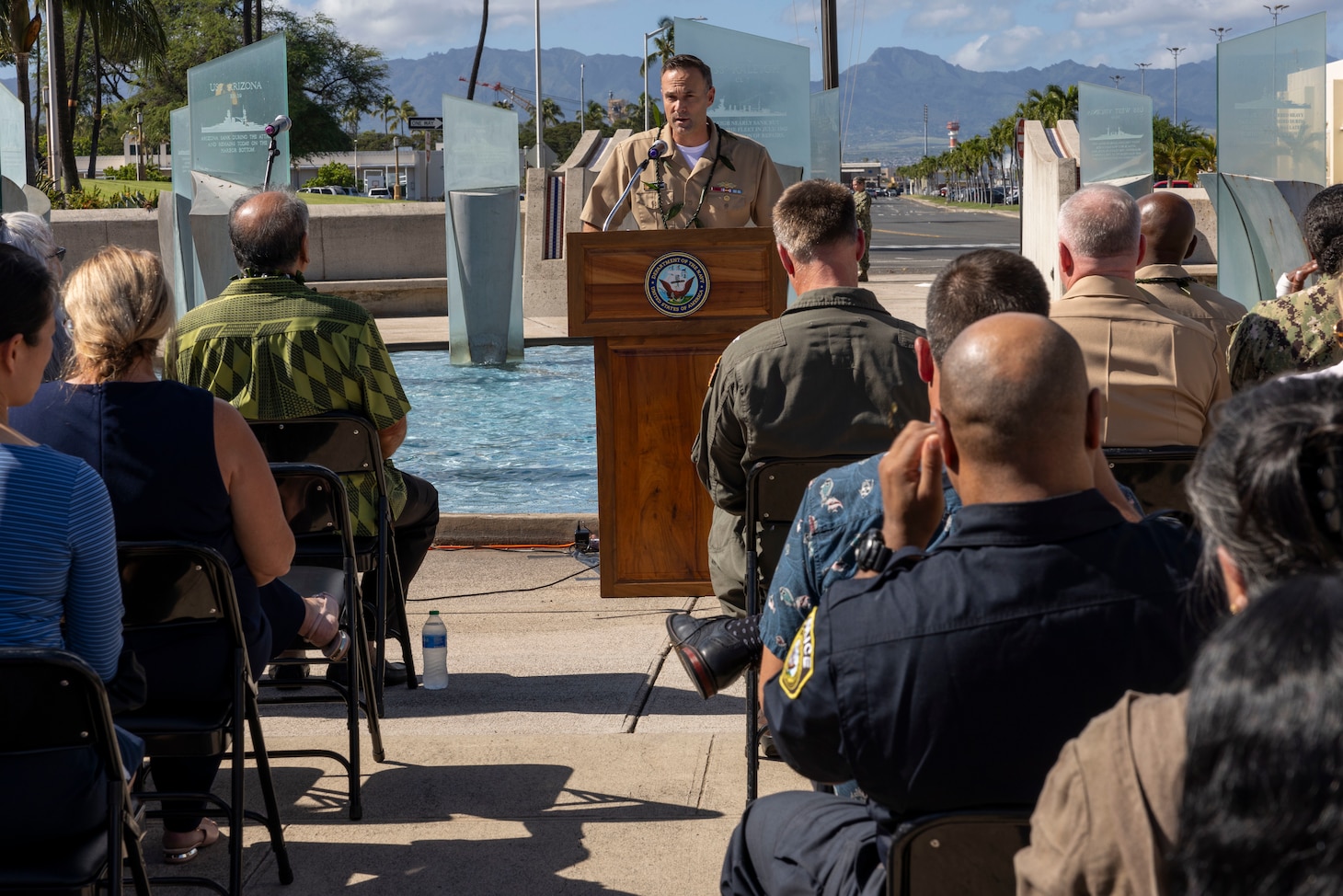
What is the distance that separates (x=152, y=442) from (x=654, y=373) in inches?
87.6

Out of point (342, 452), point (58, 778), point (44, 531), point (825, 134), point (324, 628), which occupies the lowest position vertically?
point (324, 628)

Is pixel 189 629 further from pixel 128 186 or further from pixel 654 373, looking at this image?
pixel 128 186

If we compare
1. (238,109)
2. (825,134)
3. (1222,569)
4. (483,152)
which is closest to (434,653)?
(1222,569)

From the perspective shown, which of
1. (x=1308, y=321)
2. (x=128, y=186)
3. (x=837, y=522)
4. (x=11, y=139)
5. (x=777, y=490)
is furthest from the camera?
(x=128, y=186)

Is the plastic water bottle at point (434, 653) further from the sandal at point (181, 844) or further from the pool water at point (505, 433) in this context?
the pool water at point (505, 433)

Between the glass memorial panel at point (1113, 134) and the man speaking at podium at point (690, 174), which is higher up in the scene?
the glass memorial panel at point (1113, 134)

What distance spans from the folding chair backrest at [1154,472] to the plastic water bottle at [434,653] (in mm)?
2292

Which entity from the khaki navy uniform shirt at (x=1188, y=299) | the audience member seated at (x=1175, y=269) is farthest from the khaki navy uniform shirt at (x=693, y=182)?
the khaki navy uniform shirt at (x=1188, y=299)

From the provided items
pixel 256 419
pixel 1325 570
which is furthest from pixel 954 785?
pixel 256 419

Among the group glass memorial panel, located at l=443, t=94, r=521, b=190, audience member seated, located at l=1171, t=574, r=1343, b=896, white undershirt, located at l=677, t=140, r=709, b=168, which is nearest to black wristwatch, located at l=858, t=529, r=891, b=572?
audience member seated, located at l=1171, t=574, r=1343, b=896

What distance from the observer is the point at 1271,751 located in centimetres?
101

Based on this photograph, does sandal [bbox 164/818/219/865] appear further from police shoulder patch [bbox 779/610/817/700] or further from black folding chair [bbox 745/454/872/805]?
police shoulder patch [bbox 779/610/817/700]

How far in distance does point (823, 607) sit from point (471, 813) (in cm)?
204

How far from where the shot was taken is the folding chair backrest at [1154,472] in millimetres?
3537
